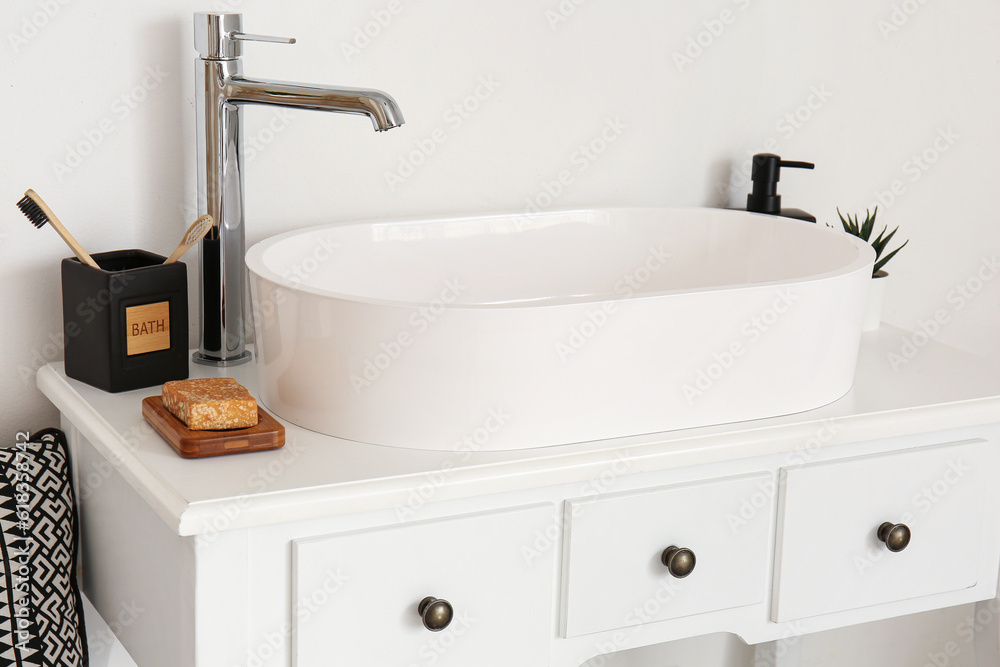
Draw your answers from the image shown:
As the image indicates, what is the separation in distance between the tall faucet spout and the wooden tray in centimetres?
26

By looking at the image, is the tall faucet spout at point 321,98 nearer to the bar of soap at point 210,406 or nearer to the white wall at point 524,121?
the white wall at point 524,121

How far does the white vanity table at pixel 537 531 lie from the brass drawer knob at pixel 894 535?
0.04 feet

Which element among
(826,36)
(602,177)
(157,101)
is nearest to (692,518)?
(602,177)

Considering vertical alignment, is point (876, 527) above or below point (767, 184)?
below

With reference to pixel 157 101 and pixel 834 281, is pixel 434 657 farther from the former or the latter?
pixel 157 101

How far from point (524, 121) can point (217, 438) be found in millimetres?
569

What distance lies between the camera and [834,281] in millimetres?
853

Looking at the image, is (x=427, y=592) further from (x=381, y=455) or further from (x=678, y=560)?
(x=678, y=560)

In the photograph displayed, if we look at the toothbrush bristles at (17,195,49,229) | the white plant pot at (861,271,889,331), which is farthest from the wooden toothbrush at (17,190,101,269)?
the white plant pot at (861,271,889,331)

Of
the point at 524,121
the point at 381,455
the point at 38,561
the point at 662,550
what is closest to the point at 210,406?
the point at 381,455

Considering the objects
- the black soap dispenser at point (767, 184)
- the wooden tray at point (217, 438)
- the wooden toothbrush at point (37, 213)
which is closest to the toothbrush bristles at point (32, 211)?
the wooden toothbrush at point (37, 213)

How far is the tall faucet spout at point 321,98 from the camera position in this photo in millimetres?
843

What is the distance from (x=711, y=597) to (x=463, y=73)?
2.00 feet

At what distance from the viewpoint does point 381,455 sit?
759mm
